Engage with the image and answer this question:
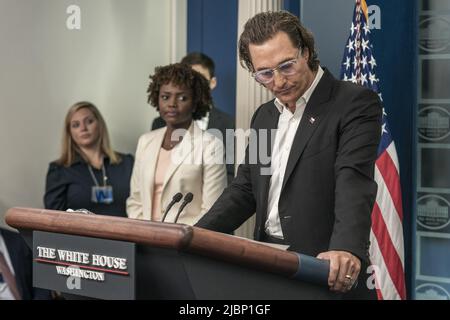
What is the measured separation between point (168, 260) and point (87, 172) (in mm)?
3368

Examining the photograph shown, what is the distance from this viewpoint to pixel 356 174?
1951 mm

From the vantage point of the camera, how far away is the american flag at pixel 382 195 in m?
3.70

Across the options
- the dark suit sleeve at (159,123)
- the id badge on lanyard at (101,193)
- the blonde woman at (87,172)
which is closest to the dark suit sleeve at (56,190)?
the blonde woman at (87,172)

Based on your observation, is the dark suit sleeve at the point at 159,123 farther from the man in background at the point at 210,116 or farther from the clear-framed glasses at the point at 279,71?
the clear-framed glasses at the point at 279,71

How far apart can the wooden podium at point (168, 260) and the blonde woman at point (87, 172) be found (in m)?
3.10

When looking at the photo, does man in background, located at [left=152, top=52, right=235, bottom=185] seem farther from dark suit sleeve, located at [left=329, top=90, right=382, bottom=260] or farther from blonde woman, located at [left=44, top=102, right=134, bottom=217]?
dark suit sleeve, located at [left=329, top=90, right=382, bottom=260]

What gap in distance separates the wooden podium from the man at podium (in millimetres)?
423

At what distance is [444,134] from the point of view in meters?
4.09

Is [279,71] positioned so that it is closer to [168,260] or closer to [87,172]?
[168,260]

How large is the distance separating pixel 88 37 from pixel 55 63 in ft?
1.18

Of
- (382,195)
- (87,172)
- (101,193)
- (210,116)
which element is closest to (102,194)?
(101,193)

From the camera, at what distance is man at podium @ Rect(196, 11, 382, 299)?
6.50ft
